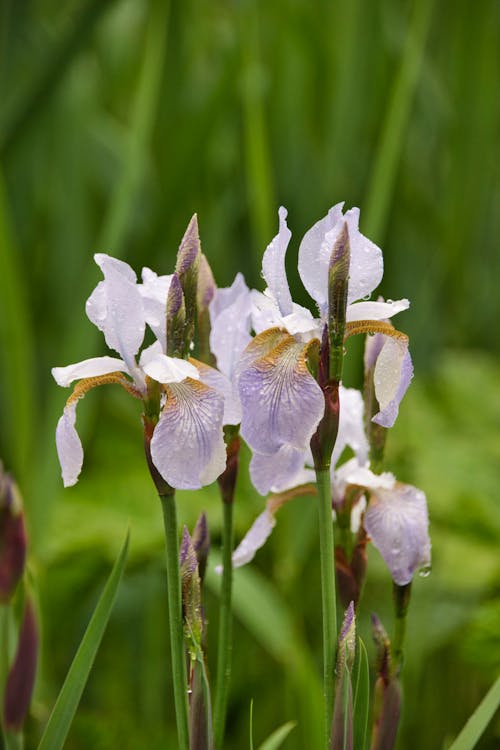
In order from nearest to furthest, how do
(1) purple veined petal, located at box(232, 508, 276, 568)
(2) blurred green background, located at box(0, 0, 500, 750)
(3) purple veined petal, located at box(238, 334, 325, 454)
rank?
(3) purple veined petal, located at box(238, 334, 325, 454)
(1) purple veined petal, located at box(232, 508, 276, 568)
(2) blurred green background, located at box(0, 0, 500, 750)

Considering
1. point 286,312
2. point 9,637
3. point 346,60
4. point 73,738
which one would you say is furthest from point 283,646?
point 346,60

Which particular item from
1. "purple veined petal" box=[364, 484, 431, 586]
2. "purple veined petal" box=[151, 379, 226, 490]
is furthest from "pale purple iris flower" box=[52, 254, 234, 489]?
"purple veined petal" box=[364, 484, 431, 586]

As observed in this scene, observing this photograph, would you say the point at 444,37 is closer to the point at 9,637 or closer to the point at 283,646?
the point at 283,646

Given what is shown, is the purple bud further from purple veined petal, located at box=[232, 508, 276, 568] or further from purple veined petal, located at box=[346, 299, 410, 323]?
purple veined petal, located at box=[346, 299, 410, 323]

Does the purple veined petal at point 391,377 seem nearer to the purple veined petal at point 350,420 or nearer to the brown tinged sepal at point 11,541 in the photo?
the purple veined petal at point 350,420

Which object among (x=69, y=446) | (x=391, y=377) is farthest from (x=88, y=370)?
(x=391, y=377)
